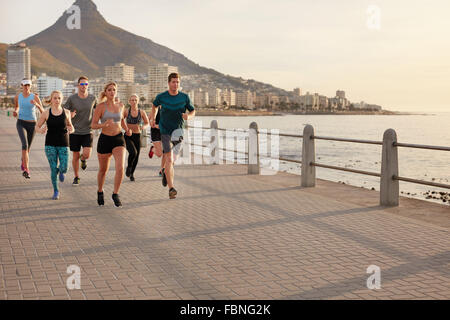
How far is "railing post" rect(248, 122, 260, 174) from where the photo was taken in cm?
1389

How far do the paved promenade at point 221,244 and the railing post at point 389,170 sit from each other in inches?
11.7

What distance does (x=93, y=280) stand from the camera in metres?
5.05

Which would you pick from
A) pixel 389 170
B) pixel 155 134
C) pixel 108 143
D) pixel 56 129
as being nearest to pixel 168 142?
pixel 108 143

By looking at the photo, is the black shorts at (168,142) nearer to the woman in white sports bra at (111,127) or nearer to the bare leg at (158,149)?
the bare leg at (158,149)

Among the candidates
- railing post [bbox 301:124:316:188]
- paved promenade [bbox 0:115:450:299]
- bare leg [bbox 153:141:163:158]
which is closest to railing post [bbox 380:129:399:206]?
paved promenade [bbox 0:115:450:299]

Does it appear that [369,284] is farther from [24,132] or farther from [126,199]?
[24,132]

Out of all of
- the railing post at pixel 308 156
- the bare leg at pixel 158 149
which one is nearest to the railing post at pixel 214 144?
the railing post at pixel 308 156

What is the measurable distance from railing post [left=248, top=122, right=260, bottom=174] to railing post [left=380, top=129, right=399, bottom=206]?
4.98 metres

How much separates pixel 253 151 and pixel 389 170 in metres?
5.15

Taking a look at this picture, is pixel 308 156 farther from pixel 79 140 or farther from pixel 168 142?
pixel 79 140

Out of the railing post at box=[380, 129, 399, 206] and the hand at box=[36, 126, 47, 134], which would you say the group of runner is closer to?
the hand at box=[36, 126, 47, 134]

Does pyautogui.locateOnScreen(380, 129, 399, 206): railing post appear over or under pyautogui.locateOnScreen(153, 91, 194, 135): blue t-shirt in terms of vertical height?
under

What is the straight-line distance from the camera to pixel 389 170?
9.17 m
